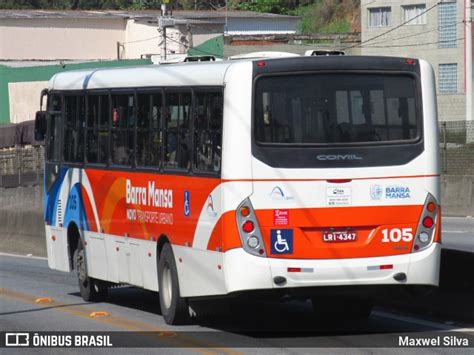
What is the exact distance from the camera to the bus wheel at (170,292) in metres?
14.6

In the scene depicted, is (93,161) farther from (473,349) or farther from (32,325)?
(473,349)

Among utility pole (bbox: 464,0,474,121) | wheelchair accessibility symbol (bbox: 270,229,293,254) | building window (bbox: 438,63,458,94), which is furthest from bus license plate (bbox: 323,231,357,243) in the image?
building window (bbox: 438,63,458,94)

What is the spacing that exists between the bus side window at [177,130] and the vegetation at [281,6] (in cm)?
7538

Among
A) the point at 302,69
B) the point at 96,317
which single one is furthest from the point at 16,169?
the point at 302,69

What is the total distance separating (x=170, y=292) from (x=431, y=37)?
5598cm

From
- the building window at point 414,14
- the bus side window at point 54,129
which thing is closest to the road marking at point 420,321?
the bus side window at point 54,129

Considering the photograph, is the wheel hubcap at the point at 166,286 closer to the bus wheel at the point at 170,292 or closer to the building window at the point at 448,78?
the bus wheel at the point at 170,292

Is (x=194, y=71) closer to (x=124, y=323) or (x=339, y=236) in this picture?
(x=339, y=236)

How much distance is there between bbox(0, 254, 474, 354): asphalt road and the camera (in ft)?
42.4

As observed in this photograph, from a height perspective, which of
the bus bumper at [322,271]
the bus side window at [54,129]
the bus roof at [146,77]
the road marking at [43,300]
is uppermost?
the bus roof at [146,77]

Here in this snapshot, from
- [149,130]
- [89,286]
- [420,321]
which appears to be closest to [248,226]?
[420,321]

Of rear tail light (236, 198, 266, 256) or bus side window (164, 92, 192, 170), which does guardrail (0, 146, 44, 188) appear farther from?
rear tail light (236, 198, 266, 256)

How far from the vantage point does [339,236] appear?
43.1 ft

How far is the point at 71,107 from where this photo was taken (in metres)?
18.9
